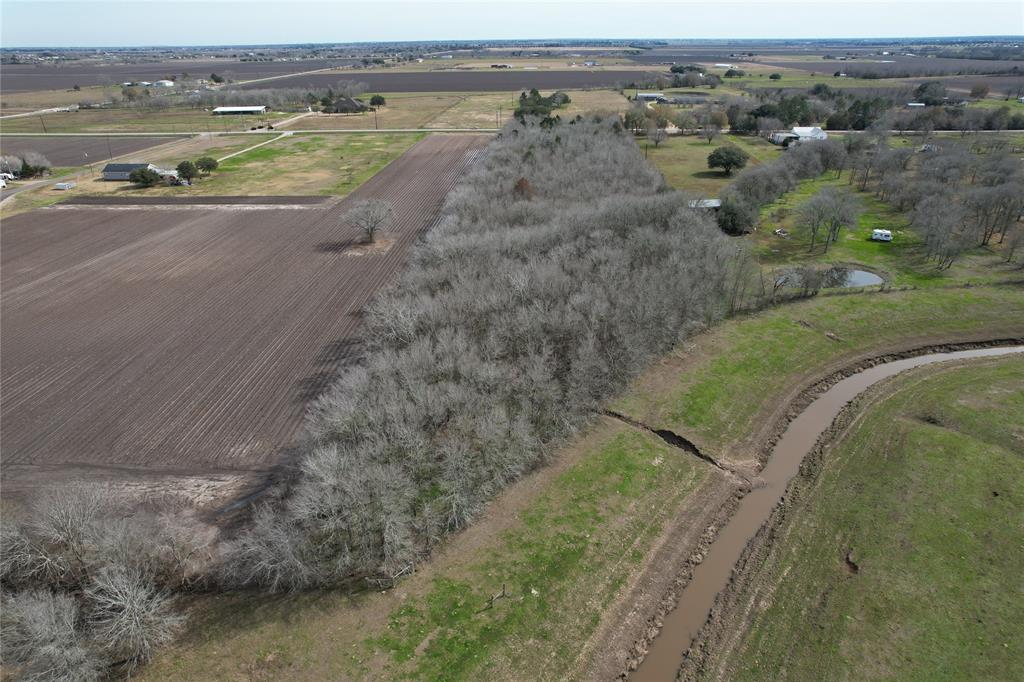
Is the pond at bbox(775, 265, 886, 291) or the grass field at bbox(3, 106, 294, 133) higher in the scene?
the grass field at bbox(3, 106, 294, 133)

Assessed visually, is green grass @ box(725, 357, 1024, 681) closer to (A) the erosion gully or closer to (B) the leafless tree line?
(A) the erosion gully

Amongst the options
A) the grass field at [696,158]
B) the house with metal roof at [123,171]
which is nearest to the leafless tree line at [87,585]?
the grass field at [696,158]

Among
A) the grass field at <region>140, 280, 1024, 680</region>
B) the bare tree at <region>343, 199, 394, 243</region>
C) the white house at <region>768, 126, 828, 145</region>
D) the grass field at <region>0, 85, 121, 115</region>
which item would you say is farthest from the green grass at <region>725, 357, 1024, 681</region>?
the grass field at <region>0, 85, 121, 115</region>

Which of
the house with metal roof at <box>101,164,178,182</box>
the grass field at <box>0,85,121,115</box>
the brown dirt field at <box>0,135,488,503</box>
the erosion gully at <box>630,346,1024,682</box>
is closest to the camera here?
the erosion gully at <box>630,346,1024,682</box>

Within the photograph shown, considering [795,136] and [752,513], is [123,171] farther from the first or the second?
[795,136]

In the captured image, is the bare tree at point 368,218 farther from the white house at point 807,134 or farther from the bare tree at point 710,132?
the white house at point 807,134

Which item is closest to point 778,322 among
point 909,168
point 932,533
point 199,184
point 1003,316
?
point 1003,316

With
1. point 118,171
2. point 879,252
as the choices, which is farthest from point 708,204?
point 118,171
